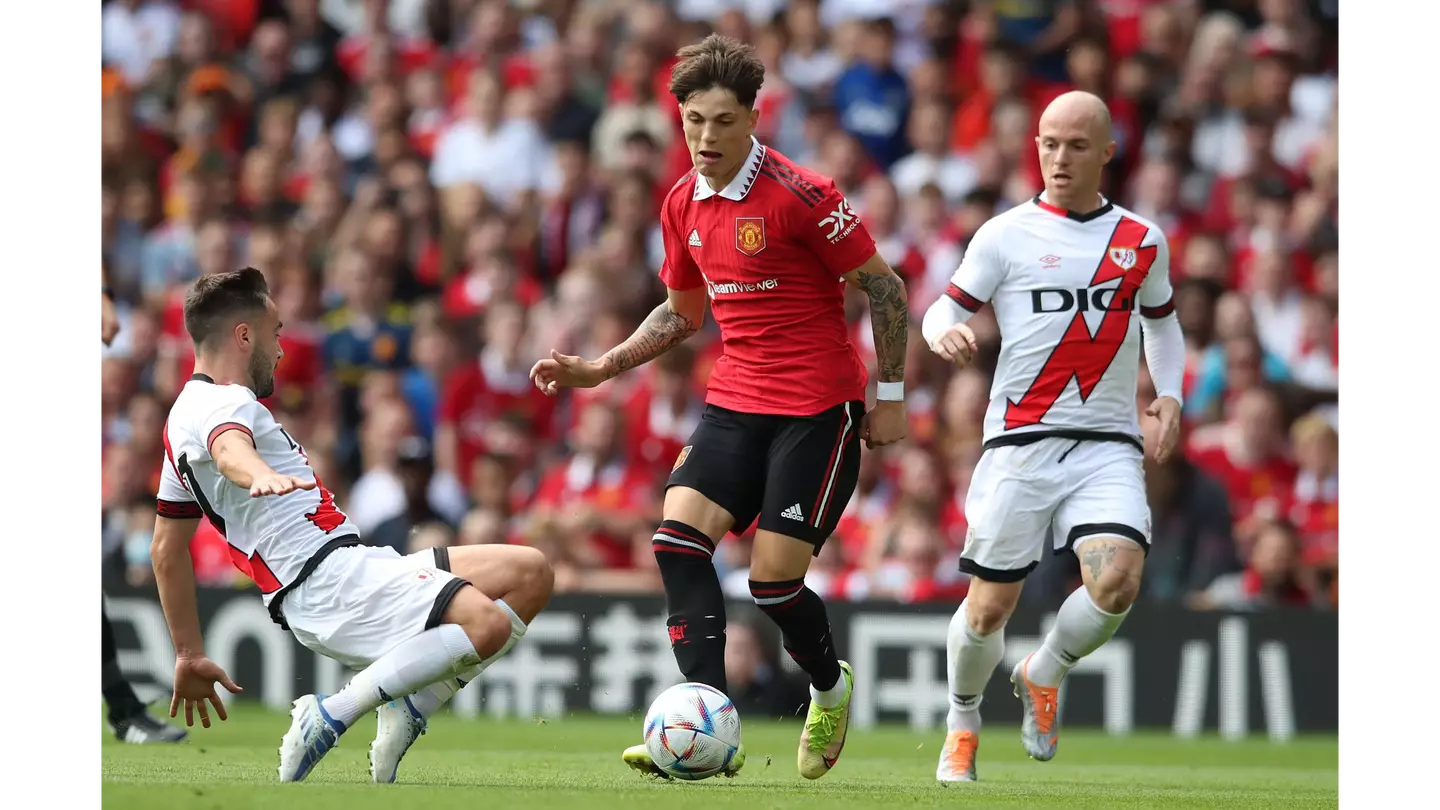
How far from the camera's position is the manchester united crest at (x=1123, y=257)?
25.3ft

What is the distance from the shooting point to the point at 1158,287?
780 cm

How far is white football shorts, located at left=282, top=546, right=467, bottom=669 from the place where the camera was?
6.27 m

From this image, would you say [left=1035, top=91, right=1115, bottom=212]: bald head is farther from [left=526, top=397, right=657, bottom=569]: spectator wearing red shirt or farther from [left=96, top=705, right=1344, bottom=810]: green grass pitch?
[left=526, top=397, right=657, bottom=569]: spectator wearing red shirt

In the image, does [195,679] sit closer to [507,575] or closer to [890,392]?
[507,575]

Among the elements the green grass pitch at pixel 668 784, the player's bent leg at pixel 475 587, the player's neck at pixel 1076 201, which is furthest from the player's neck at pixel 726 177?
the green grass pitch at pixel 668 784

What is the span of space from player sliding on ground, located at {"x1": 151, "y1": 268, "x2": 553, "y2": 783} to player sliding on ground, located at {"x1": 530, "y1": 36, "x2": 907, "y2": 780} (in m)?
1.01

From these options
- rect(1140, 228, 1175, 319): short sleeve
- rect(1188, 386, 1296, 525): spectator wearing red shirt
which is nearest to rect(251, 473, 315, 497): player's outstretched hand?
rect(1140, 228, 1175, 319): short sleeve

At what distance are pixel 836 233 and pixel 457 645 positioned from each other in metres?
2.14

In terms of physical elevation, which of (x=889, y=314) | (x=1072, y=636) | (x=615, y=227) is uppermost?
(x=615, y=227)

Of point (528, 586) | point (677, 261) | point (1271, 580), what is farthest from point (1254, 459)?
point (528, 586)

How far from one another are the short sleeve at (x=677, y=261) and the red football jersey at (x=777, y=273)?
3cm

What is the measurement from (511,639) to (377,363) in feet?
26.3
